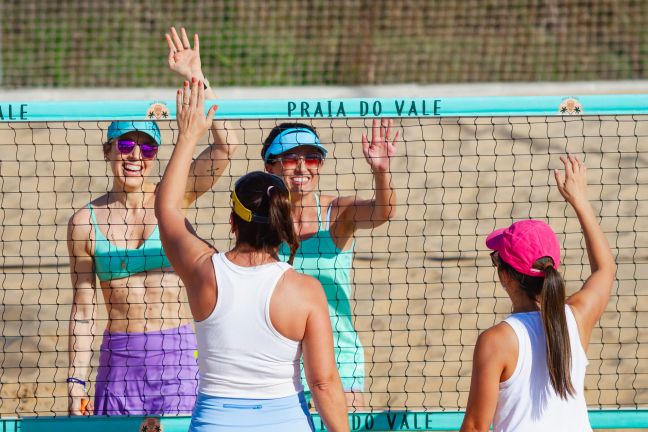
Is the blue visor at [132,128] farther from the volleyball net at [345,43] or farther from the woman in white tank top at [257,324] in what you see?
the volleyball net at [345,43]

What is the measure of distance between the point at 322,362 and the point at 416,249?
4074 millimetres

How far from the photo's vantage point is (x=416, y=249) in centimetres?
689

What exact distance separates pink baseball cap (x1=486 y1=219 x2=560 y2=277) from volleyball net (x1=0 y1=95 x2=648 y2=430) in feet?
3.24

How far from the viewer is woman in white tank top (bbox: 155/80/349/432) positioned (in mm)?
2865

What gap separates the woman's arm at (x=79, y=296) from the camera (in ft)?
13.5

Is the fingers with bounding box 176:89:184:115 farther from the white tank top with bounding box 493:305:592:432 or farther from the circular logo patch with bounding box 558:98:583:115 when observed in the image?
the circular logo patch with bounding box 558:98:583:115

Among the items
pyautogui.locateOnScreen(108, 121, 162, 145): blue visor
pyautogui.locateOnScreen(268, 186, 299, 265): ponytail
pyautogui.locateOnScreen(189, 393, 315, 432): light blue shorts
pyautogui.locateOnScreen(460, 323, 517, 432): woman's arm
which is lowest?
pyautogui.locateOnScreen(189, 393, 315, 432): light blue shorts

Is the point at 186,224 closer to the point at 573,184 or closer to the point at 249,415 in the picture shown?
the point at 249,415

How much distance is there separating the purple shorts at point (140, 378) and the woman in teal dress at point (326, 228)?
743mm

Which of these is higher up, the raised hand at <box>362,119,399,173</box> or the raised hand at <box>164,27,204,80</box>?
the raised hand at <box>164,27,204,80</box>

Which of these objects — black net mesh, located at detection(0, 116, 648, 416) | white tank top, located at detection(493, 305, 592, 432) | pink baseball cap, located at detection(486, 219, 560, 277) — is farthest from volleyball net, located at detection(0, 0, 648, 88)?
white tank top, located at detection(493, 305, 592, 432)

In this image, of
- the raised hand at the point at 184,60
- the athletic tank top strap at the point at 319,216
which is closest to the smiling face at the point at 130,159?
the raised hand at the point at 184,60

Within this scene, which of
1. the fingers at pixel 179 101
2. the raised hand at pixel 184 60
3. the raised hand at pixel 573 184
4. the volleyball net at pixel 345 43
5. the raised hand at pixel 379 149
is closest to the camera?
the fingers at pixel 179 101

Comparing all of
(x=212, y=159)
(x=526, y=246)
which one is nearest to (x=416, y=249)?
(x=212, y=159)
